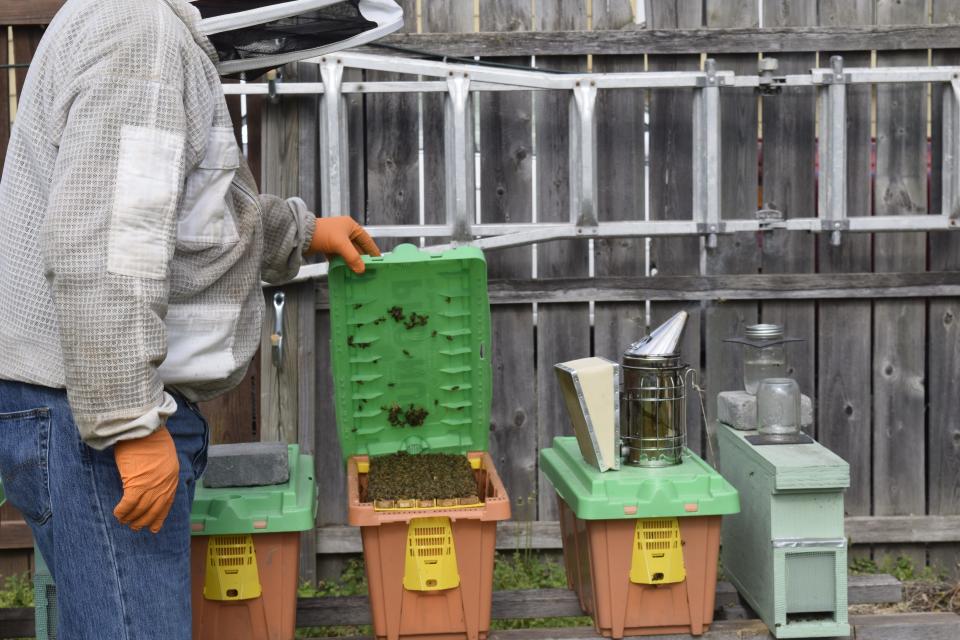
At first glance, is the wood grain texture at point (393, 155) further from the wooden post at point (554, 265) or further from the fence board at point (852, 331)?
the fence board at point (852, 331)

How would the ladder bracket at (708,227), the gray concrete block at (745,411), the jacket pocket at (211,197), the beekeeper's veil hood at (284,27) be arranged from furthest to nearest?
the ladder bracket at (708,227) → the gray concrete block at (745,411) → the beekeeper's veil hood at (284,27) → the jacket pocket at (211,197)

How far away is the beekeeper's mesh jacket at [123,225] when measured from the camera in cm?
209

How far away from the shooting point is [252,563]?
3016 millimetres

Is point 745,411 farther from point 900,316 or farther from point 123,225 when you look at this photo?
point 123,225

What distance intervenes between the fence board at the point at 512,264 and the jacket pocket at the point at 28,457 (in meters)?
2.50

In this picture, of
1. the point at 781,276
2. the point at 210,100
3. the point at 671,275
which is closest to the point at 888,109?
the point at 781,276

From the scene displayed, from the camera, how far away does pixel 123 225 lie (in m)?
2.12

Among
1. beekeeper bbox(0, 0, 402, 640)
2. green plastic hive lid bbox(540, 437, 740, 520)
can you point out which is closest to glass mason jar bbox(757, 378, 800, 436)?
green plastic hive lid bbox(540, 437, 740, 520)

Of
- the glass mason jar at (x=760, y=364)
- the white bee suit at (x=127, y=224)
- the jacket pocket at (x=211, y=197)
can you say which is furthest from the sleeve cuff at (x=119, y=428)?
the glass mason jar at (x=760, y=364)

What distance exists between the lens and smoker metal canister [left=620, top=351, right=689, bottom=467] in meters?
3.36

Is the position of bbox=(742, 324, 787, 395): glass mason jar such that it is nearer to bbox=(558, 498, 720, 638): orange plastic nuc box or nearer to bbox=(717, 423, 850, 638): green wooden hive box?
bbox=(717, 423, 850, 638): green wooden hive box

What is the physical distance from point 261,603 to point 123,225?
4.36 ft

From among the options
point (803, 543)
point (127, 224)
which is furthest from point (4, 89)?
point (803, 543)

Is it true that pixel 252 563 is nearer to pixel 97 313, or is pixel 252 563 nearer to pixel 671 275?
pixel 97 313
